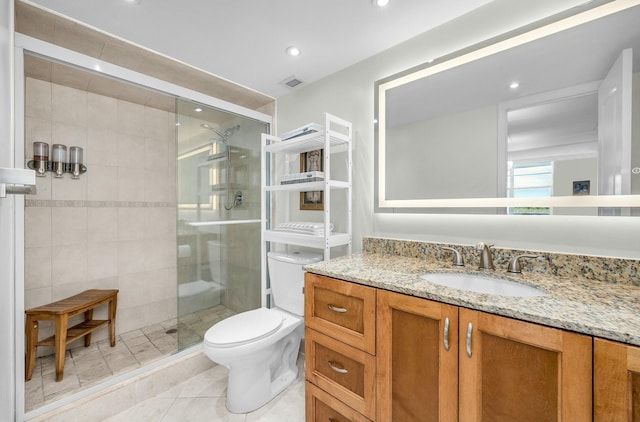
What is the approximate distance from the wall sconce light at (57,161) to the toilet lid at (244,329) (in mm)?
1783

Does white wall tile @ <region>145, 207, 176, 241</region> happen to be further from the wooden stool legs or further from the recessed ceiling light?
the recessed ceiling light

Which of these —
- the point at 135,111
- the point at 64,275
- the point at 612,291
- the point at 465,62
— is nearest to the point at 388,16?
the point at 465,62

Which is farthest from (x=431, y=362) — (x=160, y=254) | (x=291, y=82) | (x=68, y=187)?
(x=68, y=187)

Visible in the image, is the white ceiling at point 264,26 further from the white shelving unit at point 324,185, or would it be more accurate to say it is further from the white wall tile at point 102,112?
the white wall tile at point 102,112

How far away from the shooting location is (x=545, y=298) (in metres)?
0.88

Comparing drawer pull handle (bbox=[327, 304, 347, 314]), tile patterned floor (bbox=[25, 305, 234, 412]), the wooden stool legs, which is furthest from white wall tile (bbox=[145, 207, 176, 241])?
drawer pull handle (bbox=[327, 304, 347, 314])

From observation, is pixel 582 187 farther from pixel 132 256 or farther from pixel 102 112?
pixel 102 112

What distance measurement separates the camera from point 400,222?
1677 mm

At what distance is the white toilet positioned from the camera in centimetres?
148

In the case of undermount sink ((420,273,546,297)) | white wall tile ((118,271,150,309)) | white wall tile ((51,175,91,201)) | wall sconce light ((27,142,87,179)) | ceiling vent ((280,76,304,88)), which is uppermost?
ceiling vent ((280,76,304,88))

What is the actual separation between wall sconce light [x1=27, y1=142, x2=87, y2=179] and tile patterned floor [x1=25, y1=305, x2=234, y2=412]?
1.39m

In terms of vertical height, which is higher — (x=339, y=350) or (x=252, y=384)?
(x=339, y=350)

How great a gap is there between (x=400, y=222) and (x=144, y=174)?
2406 mm

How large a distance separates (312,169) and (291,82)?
2.40ft
